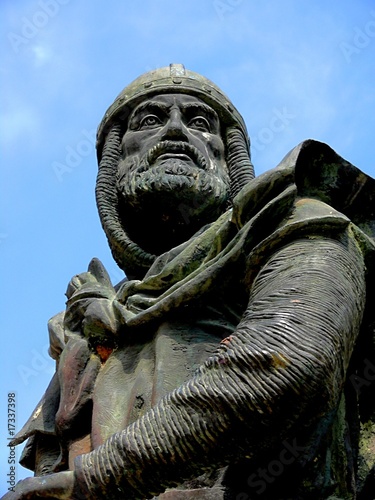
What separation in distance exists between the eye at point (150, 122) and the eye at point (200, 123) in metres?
0.19

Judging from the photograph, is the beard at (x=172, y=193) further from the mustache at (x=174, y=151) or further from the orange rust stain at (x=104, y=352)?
the orange rust stain at (x=104, y=352)

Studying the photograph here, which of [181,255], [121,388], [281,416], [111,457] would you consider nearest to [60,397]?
[121,388]

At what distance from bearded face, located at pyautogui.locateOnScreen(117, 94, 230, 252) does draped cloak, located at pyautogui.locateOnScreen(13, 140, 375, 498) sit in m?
0.71

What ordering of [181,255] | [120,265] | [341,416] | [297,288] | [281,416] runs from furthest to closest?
Result: [120,265] → [181,255] → [341,416] → [297,288] → [281,416]

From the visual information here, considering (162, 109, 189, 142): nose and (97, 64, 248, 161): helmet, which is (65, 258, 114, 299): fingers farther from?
(97, 64, 248, 161): helmet

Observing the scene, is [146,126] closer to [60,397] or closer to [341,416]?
[60,397]

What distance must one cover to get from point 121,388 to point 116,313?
0.40 meters

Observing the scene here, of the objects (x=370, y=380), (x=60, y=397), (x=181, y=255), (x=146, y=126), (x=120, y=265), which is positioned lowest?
(x=370, y=380)

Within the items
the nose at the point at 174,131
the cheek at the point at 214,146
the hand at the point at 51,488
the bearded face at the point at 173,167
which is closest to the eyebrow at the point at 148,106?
the bearded face at the point at 173,167

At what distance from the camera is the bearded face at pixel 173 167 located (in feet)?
20.8

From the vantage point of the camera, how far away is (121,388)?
5.30 meters

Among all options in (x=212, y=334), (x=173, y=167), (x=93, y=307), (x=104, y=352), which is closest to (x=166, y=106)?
(x=173, y=167)

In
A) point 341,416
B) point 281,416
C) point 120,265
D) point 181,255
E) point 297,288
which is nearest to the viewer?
point 281,416

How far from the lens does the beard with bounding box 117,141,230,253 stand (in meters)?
6.33
